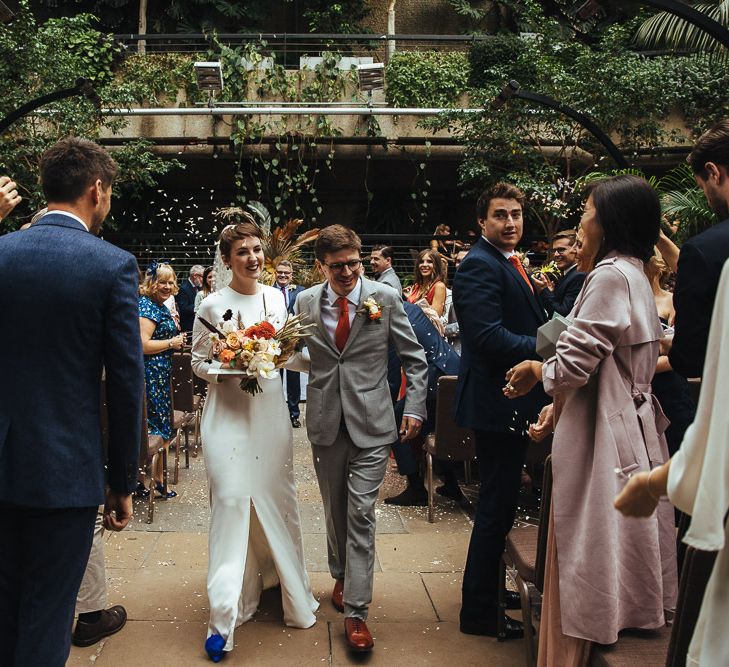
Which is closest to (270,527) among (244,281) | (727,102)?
(244,281)

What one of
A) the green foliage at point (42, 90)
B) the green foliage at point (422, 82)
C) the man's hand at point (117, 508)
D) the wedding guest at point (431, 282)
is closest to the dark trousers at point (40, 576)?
the man's hand at point (117, 508)

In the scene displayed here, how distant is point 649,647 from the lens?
2.97 metres

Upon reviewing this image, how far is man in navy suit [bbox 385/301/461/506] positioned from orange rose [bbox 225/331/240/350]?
8.35ft

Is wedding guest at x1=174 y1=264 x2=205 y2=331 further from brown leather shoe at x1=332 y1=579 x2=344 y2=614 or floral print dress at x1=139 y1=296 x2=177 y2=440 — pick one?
brown leather shoe at x1=332 y1=579 x2=344 y2=614

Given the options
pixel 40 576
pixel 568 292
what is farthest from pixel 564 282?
pixel 40 576

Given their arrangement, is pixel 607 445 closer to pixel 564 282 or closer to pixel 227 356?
pixel 227 356

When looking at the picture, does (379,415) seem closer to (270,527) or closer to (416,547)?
(270,527)

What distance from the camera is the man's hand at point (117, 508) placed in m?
3.22

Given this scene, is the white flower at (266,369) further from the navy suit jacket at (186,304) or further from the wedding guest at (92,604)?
the navy suit jacket at (186,304)

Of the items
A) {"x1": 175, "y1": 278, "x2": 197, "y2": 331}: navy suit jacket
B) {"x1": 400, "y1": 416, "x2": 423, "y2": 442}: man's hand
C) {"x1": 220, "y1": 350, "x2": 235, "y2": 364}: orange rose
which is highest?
{"x1": 220, "y1": 350, "x2": 235, "y2": 364}: orange rose

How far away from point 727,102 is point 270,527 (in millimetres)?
14870

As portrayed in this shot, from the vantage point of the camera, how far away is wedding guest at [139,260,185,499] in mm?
6762

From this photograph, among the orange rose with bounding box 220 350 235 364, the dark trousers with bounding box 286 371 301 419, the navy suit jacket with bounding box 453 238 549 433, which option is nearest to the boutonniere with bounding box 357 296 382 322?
the navy suit jacket with bounding box 453 238 549 433

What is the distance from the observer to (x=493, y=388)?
14.3 ft
